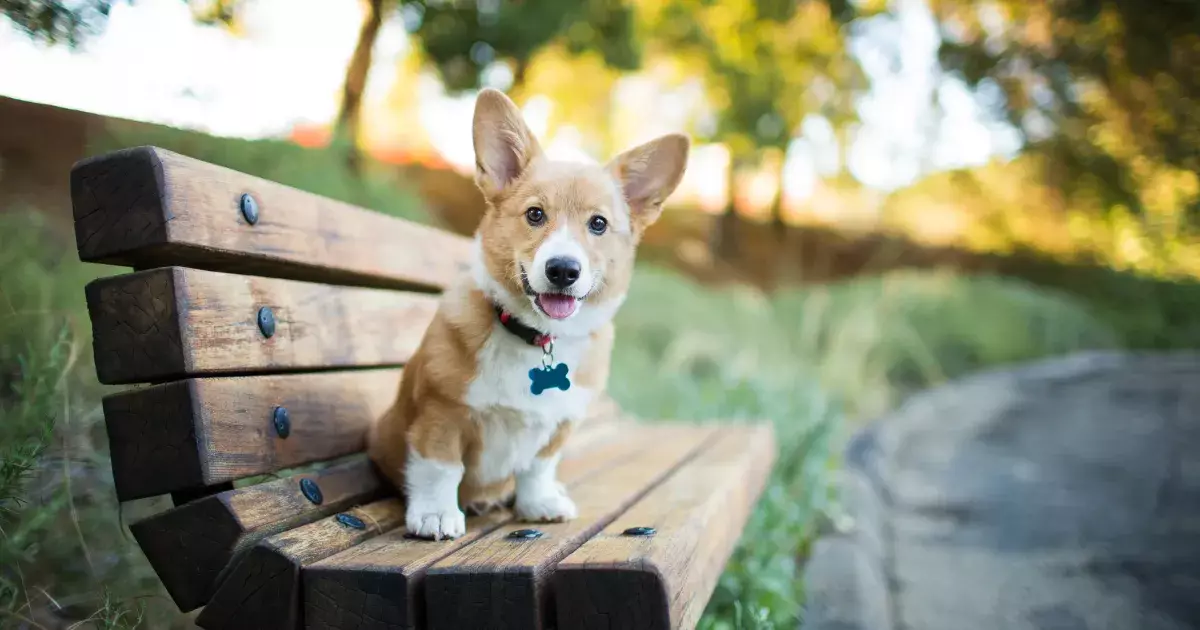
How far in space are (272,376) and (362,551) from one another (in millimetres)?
479

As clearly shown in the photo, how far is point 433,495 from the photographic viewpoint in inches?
72.8

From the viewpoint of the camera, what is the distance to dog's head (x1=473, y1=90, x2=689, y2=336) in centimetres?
184

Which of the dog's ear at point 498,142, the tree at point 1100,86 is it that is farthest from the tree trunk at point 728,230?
the dog's ear at point 498,142

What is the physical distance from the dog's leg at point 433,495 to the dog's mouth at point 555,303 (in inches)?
16.6

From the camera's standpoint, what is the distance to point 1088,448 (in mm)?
4820

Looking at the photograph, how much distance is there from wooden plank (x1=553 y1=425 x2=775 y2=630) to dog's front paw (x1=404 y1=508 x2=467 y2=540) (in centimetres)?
32

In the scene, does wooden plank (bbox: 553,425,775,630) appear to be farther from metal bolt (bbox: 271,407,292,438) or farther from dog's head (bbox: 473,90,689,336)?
metal bolt (bbox: 271,407,292,438)

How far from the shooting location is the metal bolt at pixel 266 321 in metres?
1.76

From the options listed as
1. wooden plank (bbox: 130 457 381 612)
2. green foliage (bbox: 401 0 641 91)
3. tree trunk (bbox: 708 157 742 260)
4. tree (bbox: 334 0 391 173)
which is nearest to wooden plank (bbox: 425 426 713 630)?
wooden plank (bbox: 130 457 381 612)

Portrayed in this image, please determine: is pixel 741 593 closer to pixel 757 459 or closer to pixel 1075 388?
pixel 757 459

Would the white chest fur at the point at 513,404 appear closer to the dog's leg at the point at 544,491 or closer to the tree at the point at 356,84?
the dog's leg at the point at 544,491

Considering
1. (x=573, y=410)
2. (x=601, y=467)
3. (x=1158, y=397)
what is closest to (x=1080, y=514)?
(x=1158, y=397)

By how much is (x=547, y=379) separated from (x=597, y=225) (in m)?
0.42

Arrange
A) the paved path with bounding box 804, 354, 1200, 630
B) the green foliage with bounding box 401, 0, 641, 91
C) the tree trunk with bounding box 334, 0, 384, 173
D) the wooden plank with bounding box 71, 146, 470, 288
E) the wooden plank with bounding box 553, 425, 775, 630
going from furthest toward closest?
the green foliage with bounding box 401, 0, 641, 91 < the tree trunk with bounding box 334, 0, 384, 173 < the paved path with bounding box 804, 354, 1200, 630 < the wooden plank with bounding box 71, 146, 470, 288 < the wooden plank with bounding box 553, 425, 775, 630
